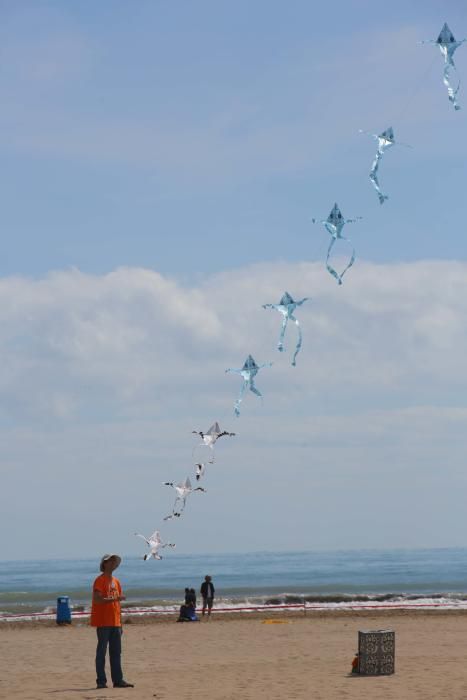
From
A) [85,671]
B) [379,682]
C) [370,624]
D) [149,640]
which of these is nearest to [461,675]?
[379,682]

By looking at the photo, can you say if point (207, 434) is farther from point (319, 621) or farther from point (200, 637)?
point (319, 621)

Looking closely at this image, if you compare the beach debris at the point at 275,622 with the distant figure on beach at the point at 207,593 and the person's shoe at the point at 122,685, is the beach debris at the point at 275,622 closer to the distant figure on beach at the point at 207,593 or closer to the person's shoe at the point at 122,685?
the distant figure on beach at the point at 207,593

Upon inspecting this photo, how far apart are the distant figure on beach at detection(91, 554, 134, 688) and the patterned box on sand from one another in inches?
115

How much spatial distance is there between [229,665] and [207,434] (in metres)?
3.66

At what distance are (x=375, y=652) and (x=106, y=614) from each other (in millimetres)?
3313

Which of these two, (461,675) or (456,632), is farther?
(456,632)

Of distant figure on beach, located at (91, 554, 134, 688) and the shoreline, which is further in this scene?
the shoreline

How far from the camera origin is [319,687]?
11.6 m

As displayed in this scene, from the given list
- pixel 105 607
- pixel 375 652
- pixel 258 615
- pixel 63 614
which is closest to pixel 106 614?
pixel 105 607

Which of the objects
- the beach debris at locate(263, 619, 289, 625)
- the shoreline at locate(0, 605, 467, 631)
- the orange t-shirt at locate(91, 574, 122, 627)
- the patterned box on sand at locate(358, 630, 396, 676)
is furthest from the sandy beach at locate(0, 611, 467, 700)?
the orange t-shirt at locate(91, 574, 122, 627)

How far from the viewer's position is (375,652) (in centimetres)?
1248

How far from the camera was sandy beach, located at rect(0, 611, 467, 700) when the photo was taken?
11.3 m

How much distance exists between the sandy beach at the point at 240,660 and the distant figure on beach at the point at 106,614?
33cm

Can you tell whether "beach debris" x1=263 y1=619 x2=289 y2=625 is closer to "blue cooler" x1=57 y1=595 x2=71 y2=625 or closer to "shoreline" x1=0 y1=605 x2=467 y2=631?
"shoreline" x1=0 y1=605 x2=467 y2=631
